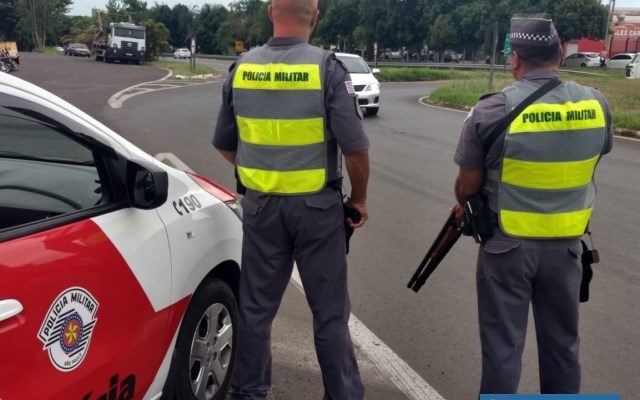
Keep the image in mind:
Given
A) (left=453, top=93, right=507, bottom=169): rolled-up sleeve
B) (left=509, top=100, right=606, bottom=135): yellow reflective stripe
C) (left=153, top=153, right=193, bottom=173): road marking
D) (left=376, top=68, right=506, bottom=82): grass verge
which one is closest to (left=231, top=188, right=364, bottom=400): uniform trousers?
(left=453, top=93, right=507, bottom=169): rolled-up sleeve

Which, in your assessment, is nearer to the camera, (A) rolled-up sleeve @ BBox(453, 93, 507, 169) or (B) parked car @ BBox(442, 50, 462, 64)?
(A) rolled-up sleeve @ BBox(453, 93, 507, 169)

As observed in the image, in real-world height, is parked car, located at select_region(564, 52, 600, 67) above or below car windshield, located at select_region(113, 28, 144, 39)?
below

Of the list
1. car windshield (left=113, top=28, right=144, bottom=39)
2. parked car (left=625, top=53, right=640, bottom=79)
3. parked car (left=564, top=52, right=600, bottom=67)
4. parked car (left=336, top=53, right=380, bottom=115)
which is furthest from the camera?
parked car (left=564, top=52, right=600, bottom=67)

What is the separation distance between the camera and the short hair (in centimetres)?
273

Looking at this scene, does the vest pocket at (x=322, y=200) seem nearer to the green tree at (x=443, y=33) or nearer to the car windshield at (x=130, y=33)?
the car windshield at (x=130, y=33)

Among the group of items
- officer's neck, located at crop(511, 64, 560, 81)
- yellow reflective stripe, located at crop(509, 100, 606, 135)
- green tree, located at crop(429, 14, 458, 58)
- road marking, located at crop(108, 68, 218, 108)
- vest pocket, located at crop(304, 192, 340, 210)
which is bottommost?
road marking, located at crop(108, 68, 218, 108)

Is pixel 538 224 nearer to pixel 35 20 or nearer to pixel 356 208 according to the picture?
pixel 356 208

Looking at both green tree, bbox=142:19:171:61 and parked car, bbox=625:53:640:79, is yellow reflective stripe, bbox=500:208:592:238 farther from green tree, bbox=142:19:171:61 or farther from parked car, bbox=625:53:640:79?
green tree, bbox=142:19:171:61

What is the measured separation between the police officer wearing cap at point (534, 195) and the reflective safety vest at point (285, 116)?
0.63 m

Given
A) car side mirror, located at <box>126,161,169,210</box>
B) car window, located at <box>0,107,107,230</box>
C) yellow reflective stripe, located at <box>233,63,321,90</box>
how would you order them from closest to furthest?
car window, located at <box>0,107,107,230</box> → car side mirror, located at <box>126,161,169,210</box> → yellow reflective stripe, located at <box>233,63,321,90</box>

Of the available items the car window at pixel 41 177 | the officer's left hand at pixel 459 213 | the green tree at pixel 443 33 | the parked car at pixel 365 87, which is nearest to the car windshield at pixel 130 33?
the parked car at pixel 365 87

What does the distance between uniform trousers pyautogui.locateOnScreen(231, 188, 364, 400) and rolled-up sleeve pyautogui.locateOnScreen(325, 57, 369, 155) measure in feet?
0.85

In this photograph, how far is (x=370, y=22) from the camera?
8369 centimetres

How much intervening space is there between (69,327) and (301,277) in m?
1.19
